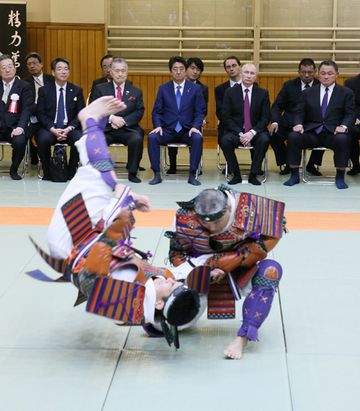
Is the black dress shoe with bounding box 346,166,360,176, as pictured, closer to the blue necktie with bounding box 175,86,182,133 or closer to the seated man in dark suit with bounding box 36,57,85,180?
the blue necktie with bounding box 175,86,182,133

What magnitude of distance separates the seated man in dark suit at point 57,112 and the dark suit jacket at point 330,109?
A: 8.66 ft

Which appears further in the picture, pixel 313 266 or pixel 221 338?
pixel 313 266

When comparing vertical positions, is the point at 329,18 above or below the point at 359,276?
above

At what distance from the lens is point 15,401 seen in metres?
3.82

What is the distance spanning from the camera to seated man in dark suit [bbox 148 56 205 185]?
9766 mm

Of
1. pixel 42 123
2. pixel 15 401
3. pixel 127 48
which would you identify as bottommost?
pixel 15 401

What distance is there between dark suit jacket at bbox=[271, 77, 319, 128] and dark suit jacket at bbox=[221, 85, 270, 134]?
470 millimetres

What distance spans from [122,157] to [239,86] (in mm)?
2319

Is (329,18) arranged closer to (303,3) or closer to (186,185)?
(303,3)

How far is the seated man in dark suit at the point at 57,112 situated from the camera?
32.2 ft

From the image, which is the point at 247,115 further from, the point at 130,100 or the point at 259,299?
the point at 259,299

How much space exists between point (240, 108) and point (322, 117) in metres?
0.97

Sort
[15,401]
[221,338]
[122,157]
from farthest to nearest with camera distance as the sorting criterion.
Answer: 1. [122,157]
2. [221,338]
3. [15,401]

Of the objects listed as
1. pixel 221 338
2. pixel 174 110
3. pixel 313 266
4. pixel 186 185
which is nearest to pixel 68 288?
pixel 221 338
